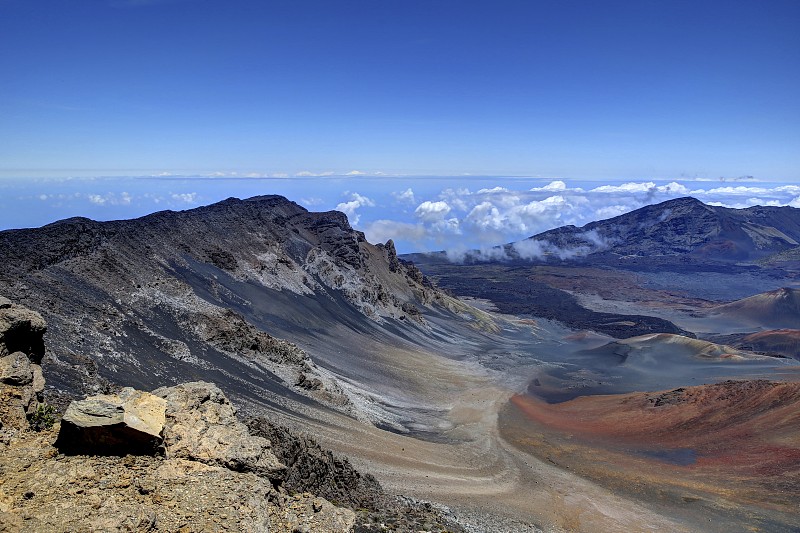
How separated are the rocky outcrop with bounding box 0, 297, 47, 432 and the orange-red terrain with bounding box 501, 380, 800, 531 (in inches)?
1307

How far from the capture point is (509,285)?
178 meters

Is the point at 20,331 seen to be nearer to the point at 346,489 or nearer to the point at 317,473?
the point at 317,473

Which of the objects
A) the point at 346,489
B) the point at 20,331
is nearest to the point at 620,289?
the point at 346,489

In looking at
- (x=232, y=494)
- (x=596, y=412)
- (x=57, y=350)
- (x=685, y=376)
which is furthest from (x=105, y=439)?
(x=685, y=376)

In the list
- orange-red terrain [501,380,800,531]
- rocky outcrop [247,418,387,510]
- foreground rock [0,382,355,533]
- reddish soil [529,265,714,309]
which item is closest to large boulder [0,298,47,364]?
foreground rock [0,382,355,533]

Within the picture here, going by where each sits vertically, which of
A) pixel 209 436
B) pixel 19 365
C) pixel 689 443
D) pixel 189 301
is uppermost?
pixel 19 365

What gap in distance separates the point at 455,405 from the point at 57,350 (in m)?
39.3

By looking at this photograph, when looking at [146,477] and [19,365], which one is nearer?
[146,477]

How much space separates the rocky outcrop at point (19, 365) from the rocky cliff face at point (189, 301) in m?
6.40

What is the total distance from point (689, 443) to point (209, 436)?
139 feet

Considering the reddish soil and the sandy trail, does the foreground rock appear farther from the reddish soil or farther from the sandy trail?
the reddish soil

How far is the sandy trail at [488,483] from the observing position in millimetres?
27094

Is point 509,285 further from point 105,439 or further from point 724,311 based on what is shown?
point 105,439

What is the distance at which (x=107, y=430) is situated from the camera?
11422 millimetres
